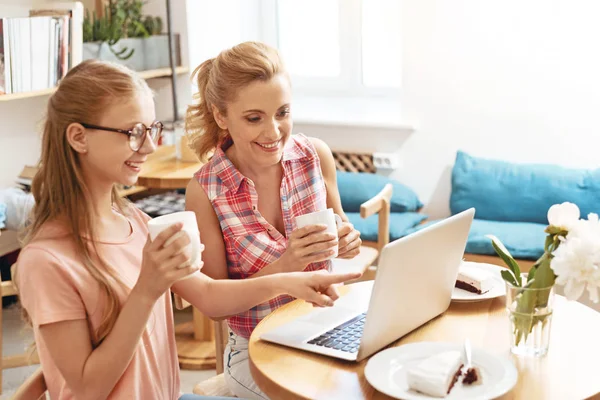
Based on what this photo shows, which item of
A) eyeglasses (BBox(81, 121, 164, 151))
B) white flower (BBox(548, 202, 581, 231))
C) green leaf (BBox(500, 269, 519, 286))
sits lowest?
green leaf (BBox(500, 269, 519, 286))

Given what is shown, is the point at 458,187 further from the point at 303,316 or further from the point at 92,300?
the point at 92,300

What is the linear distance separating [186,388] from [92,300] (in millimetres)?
1697

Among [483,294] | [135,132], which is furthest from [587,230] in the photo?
[135,132]

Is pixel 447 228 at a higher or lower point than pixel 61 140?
lower

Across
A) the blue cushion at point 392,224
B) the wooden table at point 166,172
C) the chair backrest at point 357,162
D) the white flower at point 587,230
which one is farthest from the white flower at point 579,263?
the chair backrest at point 357,162

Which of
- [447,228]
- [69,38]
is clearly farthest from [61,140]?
[69,38]

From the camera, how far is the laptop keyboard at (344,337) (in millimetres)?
1549

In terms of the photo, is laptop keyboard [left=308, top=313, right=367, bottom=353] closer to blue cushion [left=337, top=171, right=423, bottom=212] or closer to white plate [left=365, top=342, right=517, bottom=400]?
white plate [left=365, top=342, right=517, bottom=400]

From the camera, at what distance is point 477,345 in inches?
61.9

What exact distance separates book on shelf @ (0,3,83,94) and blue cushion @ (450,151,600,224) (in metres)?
1.82

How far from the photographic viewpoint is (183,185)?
324 centimetres

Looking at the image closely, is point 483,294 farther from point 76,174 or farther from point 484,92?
point 484,92

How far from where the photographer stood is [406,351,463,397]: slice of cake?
132 cm

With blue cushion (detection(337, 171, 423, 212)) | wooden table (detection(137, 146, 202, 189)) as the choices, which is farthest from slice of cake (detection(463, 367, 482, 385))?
blue cushion (detection(337, 171, 423, 212))
